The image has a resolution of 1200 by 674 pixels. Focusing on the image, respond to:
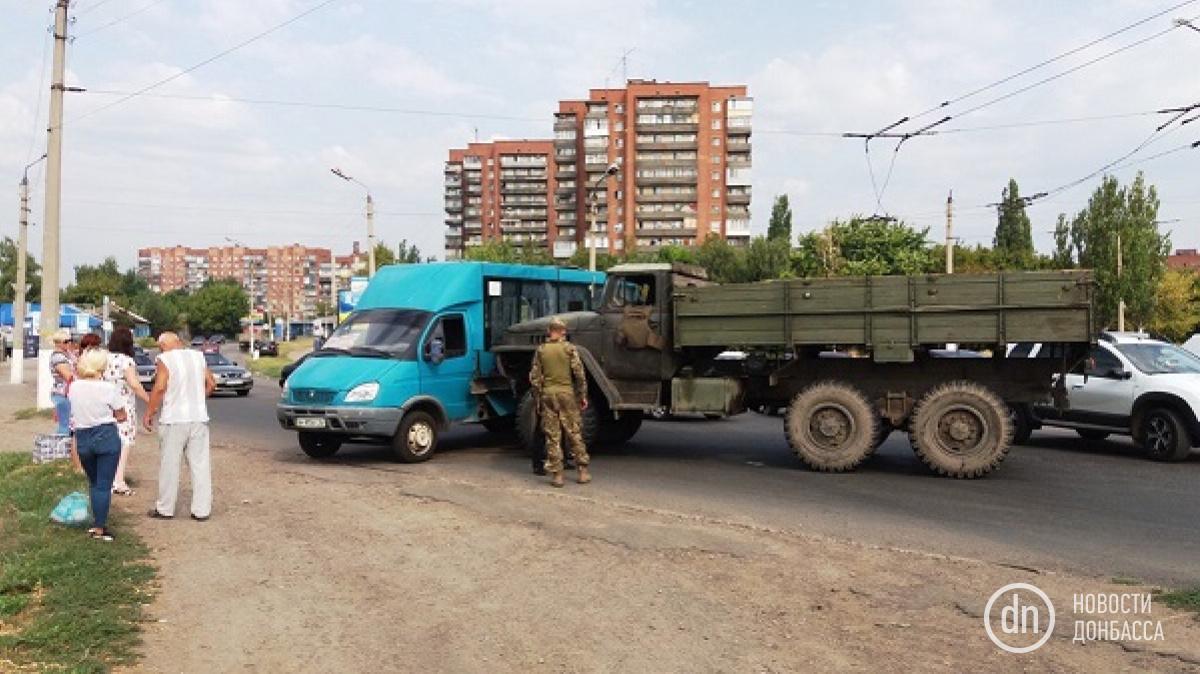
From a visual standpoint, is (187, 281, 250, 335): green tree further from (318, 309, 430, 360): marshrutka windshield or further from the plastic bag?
the plastic bag

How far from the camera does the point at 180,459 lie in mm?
8266

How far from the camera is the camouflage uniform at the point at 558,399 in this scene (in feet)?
34.6

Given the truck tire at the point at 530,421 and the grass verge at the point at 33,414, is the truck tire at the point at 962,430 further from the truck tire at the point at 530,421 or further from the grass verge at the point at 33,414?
the grass verge at the point at 33,414

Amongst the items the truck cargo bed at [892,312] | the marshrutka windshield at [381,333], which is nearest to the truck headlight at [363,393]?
the marshrutka windshield at [381,333]

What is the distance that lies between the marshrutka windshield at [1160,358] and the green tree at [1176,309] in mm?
49082

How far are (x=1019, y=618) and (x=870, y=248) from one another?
41661 millimetres

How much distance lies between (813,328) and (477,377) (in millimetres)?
4894

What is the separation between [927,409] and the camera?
36.4ft

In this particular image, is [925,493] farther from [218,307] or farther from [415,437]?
[218,307]

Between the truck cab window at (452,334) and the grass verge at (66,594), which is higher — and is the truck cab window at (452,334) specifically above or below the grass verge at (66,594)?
above

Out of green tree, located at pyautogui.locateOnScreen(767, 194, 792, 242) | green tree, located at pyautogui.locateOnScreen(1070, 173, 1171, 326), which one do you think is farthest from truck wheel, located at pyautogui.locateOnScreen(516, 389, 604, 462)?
green tree, located at pyautogui.locateOnScreen(767, 194, 792, 242)

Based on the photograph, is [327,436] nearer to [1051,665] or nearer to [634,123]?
[1051,665]

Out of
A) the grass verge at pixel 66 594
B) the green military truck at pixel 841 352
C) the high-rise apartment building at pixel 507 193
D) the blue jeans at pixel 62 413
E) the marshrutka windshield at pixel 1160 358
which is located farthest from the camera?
the high-rise apartment building at pixel 507 193

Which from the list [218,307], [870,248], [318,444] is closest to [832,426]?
[318,444]
